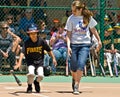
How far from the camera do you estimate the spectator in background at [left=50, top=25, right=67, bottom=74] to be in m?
16.0

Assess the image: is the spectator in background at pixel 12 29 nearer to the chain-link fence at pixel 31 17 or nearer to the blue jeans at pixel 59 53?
the chain-link fence at pixel 31 17

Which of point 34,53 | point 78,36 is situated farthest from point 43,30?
point 78,36

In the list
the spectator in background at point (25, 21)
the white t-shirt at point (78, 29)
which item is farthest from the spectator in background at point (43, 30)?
the white t-shirt at point (78, 29)

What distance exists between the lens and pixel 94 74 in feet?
52.9

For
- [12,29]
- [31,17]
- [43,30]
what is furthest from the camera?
[31,17]

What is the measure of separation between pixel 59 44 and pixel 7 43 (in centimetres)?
168

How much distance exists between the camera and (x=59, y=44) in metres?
16.1

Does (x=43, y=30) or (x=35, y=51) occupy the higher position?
(x=43, y=30)

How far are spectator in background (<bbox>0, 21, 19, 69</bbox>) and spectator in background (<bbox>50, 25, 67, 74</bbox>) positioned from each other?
128cm

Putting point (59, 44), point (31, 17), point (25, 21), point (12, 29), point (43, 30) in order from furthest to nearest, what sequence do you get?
1. point (31, 17)
2. point (25, 21)
3. point (43, 30)
4. point (12, 29)
5. point (59, 44)

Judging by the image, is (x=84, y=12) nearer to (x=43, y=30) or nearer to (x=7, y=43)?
(x=7, y=43)

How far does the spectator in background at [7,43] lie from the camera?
1565 centimetres

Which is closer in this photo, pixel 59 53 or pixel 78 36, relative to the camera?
pixel 78 36

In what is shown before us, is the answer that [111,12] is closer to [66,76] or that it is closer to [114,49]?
[114,49]
